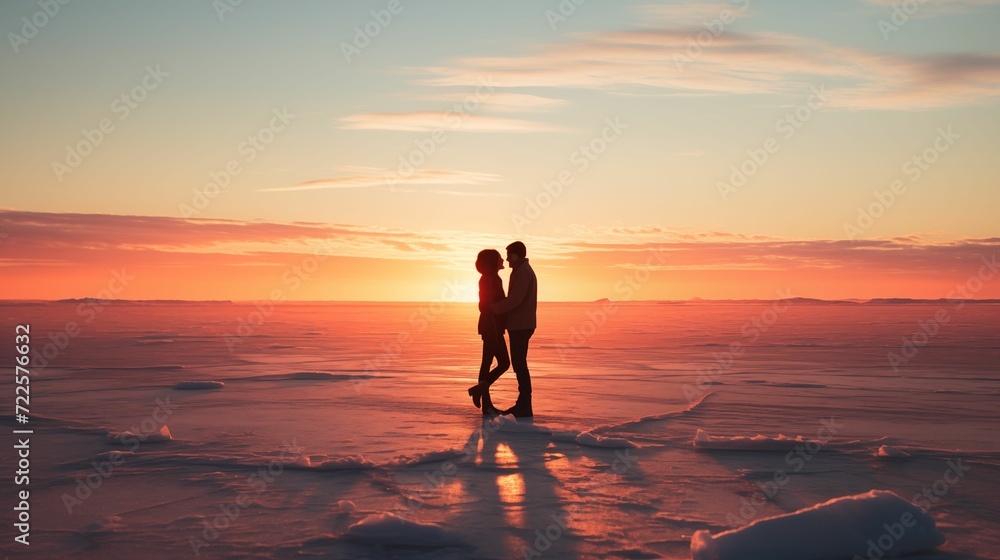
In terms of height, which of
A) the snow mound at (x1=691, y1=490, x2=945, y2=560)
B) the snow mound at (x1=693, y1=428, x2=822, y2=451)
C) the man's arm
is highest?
the man's arm

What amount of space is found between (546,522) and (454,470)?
1624mm

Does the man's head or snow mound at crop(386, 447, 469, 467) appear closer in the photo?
snow mound at crop(386, 447, 469, 467)

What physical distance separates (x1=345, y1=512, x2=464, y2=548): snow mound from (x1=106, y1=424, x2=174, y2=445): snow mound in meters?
3.92

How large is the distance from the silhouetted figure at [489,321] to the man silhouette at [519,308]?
0.20m

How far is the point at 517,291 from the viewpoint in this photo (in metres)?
9.33

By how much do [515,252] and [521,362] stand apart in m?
1.30

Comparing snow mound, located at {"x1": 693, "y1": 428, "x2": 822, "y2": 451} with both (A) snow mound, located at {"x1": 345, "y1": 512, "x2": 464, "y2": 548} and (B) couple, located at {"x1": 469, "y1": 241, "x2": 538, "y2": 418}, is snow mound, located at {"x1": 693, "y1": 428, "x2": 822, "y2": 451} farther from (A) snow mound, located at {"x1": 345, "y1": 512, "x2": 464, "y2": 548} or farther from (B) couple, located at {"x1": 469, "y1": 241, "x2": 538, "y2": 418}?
(A) snow mound, located at {"x1": 345, "y1": 512, "x2": 464, "y2": 548}

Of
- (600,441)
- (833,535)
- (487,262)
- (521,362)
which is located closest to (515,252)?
(487,262)

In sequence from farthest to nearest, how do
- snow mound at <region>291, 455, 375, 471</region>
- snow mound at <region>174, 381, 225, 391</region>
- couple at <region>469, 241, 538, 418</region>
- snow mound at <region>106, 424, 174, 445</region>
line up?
snow mound at <region>174, 381, 225, 391</region>, couple at <region>469, 241, 538, 418</region>, snow mound at <region>106, 424, 174, 445</region>, snow mound at <region>291, 455, 375, 471</region>

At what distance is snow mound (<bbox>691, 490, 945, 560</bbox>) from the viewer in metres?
4.22

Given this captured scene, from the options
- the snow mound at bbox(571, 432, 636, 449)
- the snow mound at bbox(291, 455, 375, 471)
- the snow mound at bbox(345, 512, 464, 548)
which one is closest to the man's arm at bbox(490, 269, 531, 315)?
the snow mound at bbox(571, 432, 636, 449)

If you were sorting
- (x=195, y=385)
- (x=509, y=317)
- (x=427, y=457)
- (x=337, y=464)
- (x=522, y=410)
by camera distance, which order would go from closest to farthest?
(x=337, y=464) → (x=427, y=457) → (x=522, y=410) → (x=509, y=317) → (x=195, y=385)

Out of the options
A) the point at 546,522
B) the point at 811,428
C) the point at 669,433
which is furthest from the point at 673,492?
the point at 811,428

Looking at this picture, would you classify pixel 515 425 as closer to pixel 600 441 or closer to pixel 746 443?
pixel 600 441
